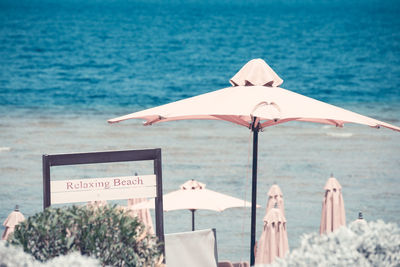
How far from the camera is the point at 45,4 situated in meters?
111

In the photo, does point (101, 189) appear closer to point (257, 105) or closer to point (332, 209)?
point (257, 105)

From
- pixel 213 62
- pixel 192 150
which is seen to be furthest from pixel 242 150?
pixel 213 62

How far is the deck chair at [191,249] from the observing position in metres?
7.06

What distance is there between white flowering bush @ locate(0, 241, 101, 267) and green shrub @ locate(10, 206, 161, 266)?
0.21m

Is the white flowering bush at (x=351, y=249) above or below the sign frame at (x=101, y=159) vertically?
below

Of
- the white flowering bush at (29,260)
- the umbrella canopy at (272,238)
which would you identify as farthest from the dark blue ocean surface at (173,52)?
the white flowering bush at (29,260)

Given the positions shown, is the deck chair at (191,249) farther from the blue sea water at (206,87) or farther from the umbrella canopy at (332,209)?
the blue sea water at (206,87)

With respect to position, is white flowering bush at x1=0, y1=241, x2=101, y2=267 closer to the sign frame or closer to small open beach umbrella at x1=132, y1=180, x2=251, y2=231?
the sign frame

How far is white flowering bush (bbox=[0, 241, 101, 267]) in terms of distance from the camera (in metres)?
4.26

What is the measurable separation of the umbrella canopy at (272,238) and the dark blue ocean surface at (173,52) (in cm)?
3356

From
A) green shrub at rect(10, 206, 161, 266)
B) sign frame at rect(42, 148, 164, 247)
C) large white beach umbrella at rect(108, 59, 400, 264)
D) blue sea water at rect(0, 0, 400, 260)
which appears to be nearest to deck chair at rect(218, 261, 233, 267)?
large white beach umbrella at rect(108, 59, 400, 264)

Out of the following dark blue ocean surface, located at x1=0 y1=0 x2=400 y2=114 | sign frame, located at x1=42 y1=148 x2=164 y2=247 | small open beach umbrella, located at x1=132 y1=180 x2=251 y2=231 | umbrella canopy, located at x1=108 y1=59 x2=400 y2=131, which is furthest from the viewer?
dark blue ocean surface, located at x1=0 y1=0 x2=400 y2=114

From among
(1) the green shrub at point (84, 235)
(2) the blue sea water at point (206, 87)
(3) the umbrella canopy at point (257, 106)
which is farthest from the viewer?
(2) the blue sea water at point (206, 87)

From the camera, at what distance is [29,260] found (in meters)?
4.46
